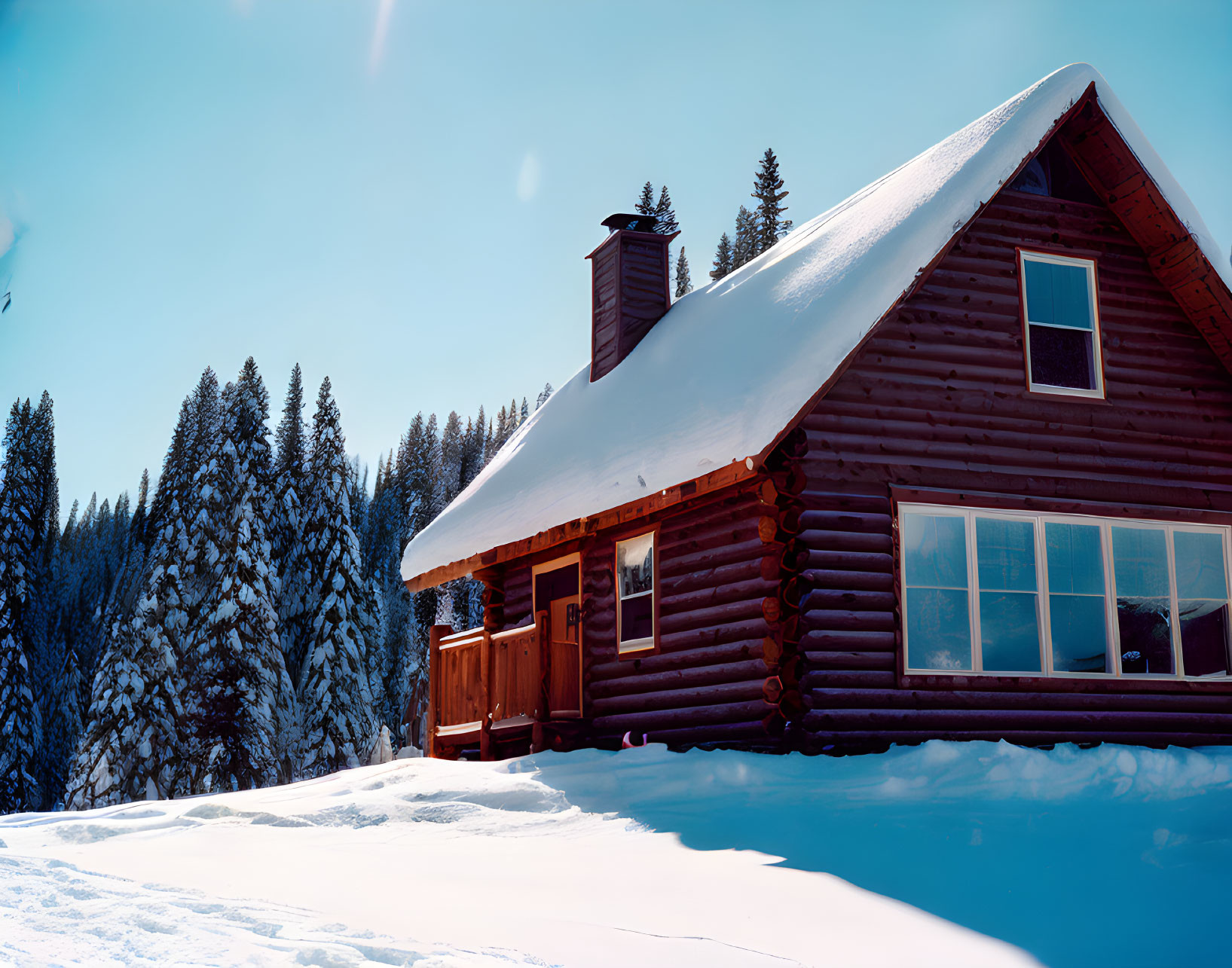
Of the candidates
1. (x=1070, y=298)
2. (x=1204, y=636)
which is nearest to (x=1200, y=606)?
(x=1204, y=636)

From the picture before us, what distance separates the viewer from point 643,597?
1440cm

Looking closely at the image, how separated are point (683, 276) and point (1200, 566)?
202 feet

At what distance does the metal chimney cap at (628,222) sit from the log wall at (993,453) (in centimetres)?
792

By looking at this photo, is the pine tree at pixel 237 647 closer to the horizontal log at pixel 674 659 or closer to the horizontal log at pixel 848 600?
the horizontal log at pixel 674 659

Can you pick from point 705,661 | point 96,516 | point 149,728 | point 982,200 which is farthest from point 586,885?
point 96,516

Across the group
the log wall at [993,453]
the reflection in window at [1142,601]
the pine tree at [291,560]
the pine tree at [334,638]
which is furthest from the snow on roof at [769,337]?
the pine tree at [291,560]

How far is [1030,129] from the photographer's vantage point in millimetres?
12219

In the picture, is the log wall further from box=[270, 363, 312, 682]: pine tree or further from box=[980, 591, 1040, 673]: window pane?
box=[270, 363, 312, 682]: pine tree

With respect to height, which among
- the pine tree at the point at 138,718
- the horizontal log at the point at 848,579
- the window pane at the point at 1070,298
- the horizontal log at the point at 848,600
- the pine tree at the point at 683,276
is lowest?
the pine tree at the point at 138,718

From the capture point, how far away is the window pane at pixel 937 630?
39.1 feet

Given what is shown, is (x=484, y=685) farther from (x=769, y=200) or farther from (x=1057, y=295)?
(x=769, y=200)

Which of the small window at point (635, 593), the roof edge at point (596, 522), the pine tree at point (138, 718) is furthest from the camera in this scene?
the pine tree at point (138, 718)

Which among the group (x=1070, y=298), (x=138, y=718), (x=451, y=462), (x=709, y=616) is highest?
(x=451, y=462)

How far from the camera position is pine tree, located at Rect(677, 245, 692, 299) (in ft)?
234
